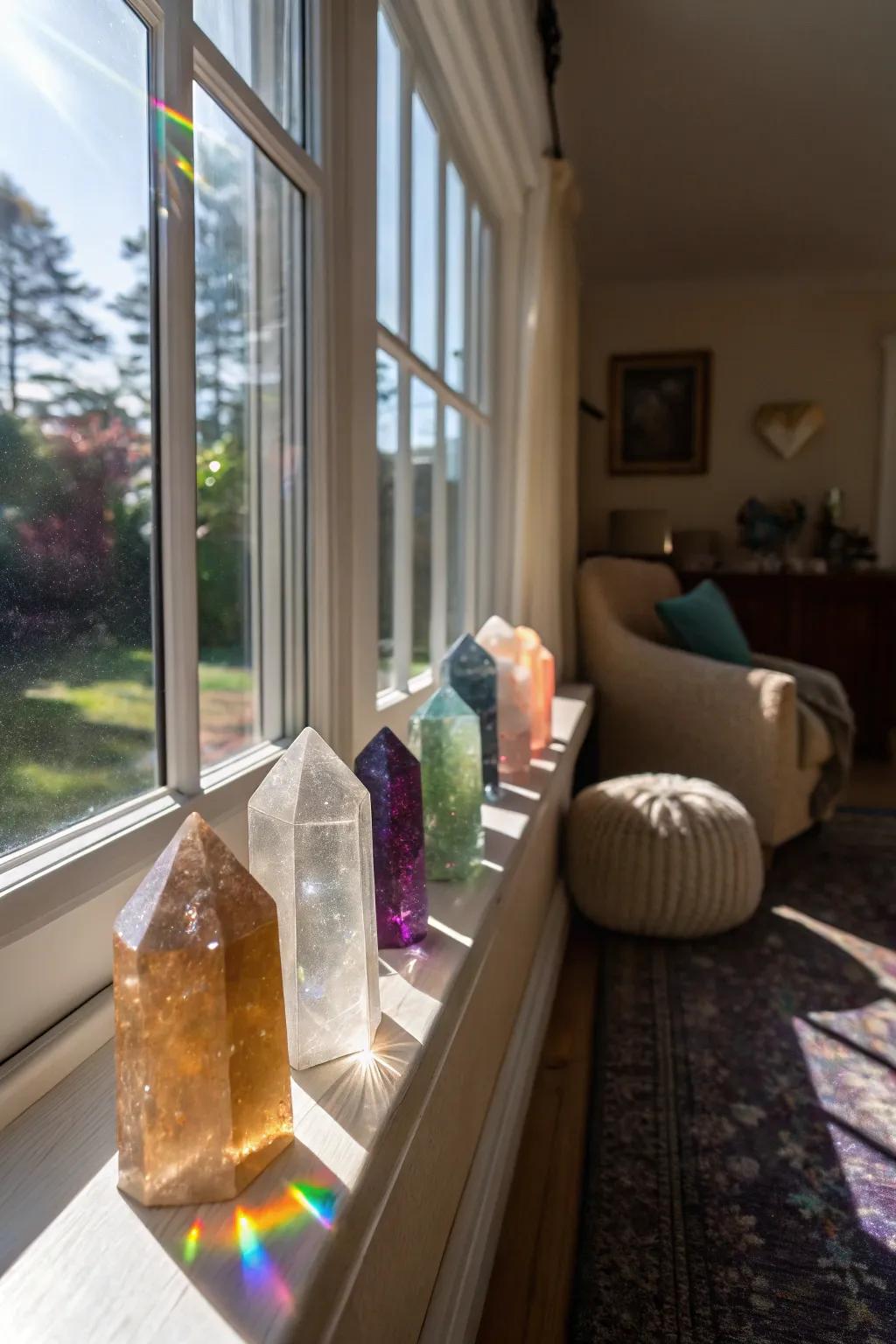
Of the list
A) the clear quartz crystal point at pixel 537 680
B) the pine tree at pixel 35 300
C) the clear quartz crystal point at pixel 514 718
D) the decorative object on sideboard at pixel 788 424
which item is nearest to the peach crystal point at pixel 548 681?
the clear quartz crystal point at pixel 537 680

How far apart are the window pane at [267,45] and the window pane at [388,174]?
0.39m

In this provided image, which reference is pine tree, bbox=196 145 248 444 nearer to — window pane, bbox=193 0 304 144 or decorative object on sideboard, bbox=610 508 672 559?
window pane, bbox=193 0 304 144

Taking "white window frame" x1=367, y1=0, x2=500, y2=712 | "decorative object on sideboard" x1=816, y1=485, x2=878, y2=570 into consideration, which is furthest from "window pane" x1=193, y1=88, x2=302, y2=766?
"decorative object on sideboard" x1=816, y1=485, x2=878, y2=570

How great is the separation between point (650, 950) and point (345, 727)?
3.67 feet

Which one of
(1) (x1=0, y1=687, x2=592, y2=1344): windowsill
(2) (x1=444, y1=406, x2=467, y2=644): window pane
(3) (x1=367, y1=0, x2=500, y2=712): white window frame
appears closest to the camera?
(1) (x1=0, y1=687, x2=592, y2=1344): windowsill

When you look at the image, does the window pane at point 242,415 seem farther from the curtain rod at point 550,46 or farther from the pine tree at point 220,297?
the curtain rod at point 550,46

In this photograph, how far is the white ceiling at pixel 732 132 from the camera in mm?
2637

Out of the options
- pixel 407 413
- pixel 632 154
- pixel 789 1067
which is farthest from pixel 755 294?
pixel 789 1067

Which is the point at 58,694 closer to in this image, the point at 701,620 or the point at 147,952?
the point at 147,952

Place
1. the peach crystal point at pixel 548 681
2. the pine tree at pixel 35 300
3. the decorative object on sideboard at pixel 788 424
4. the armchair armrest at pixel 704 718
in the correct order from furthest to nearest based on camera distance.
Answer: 1. the decorative object on sideboard at pixel 788 424
2. the armchair armrest at pixel 704 718
3. the peach crystal point at pixel 548 681
4. the pine tree at pixel 35 300

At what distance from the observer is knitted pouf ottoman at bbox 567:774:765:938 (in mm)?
1939

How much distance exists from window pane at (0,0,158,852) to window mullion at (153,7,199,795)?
0.05 feet

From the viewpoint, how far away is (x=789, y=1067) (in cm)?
150

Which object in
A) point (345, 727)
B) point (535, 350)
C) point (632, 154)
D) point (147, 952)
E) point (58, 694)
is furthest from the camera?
point (632, 154)
